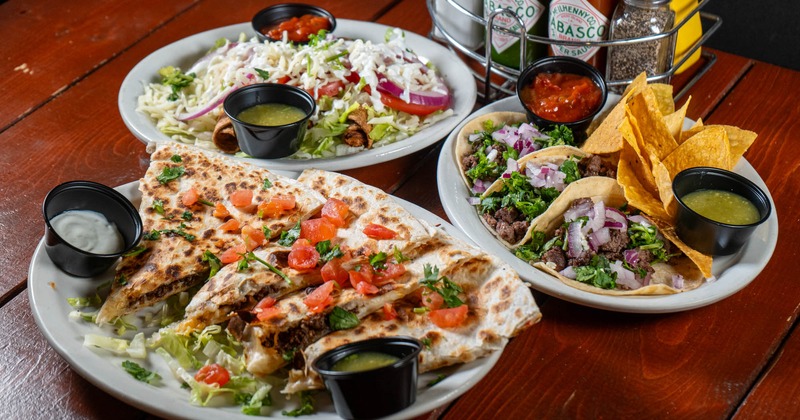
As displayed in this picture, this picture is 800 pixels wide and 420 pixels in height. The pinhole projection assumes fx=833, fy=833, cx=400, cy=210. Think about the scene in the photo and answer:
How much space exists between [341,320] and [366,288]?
0.13 m

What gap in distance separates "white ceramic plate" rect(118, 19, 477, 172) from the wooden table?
12 cm

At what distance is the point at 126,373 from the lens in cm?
244

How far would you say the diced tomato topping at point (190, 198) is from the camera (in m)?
3.05

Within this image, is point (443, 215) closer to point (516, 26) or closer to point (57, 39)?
point (516, 26)

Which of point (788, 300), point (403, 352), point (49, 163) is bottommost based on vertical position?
point (788, 300)

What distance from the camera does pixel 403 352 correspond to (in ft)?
7.45

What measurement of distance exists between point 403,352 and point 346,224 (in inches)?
30.7

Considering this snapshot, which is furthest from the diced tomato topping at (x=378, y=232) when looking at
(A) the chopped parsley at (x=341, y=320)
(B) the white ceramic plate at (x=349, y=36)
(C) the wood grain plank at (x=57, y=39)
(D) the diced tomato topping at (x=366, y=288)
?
(C) the wood grain plank at (x=57, y=39)

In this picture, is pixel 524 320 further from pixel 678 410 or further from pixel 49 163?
pixel 49 163

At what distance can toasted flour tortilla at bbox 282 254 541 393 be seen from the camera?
7.86 feet

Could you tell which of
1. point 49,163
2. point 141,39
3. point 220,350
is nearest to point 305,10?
point 141,39

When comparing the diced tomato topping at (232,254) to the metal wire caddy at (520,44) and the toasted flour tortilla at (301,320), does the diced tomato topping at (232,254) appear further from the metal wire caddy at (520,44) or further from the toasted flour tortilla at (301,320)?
the metal wire caddy at (520,44)

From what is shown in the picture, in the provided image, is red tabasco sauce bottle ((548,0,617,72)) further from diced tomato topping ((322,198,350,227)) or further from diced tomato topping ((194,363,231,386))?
diced tomato topping ((194,363,231,386))

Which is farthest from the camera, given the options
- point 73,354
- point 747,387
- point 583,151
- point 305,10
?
point 305,10
